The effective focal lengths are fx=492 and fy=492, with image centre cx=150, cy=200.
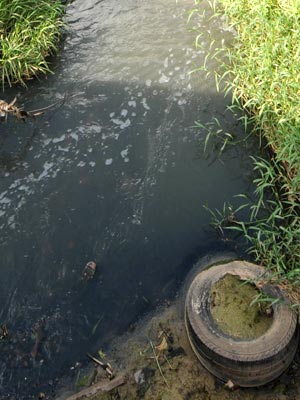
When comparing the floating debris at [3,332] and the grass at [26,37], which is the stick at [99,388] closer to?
the floating debris at [3,332]

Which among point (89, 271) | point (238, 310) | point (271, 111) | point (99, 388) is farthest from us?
point (271, 111)

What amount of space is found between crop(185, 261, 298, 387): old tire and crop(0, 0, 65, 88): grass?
4.38 m

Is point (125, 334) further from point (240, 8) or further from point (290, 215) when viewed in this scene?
point (240, 8)

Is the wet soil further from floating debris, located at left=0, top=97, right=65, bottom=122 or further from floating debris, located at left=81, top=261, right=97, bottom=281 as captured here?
floating debris, located at left=0, top=97, right=65, bottom=122

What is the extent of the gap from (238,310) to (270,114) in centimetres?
263

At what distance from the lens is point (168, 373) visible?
428 centimetres

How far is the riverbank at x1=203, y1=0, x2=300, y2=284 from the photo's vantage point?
495 centimetres

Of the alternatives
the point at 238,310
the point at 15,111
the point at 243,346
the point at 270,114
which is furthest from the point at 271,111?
the point at 15,111

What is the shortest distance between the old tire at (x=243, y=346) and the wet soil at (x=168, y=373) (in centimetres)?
10

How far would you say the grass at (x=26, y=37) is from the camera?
273 inches


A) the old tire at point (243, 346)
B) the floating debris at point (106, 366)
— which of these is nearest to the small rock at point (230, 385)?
the old tire at point (243, 346)

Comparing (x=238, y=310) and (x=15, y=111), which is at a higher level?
(x=15, y=111)

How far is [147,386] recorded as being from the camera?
421 cm

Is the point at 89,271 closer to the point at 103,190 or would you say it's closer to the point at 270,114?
the point at 103,190
